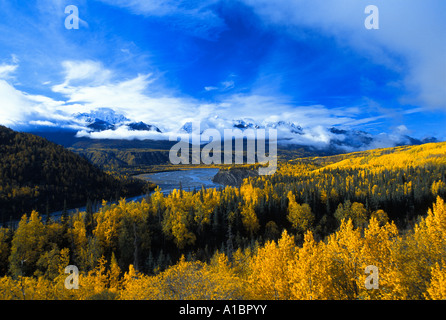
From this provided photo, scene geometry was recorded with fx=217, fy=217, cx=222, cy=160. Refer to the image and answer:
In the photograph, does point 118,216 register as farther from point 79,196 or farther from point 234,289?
point 79,196

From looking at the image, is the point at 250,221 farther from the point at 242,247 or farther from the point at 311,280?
the point at 311,280

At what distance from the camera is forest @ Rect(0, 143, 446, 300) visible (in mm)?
21438

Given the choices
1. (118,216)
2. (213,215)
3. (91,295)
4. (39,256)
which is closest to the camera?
(91,295)

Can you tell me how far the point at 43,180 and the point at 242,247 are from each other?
5914 inches

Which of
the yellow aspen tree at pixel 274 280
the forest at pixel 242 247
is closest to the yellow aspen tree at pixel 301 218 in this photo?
the forest at pixel 242 247

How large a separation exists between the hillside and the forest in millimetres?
73065

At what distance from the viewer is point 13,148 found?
162 metres

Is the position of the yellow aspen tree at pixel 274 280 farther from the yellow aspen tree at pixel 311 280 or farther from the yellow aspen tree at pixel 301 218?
the yellow aspen tree at pixel 301 218

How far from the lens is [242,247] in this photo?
73.4 meters

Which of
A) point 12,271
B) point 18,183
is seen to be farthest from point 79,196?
point 12,271

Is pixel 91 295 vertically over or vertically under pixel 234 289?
under

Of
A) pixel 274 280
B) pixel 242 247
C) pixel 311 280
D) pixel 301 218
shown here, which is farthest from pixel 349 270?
pixel 301 218

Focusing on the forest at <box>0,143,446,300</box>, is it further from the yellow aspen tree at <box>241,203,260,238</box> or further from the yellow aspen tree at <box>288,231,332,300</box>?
the yellow aspen tree at <box>241,203,260,238</box>

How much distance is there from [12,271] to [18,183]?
122637 millimetres
